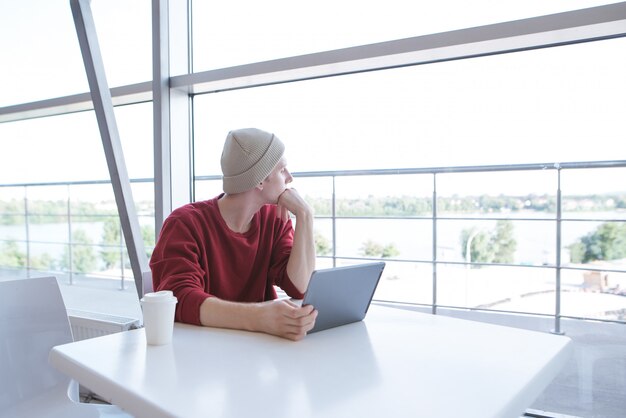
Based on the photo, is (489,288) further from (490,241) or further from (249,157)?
(249,157)

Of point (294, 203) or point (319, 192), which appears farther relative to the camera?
point (319, 192)

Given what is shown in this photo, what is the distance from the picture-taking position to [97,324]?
6.40 feet

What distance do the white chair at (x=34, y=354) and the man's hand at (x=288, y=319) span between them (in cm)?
48

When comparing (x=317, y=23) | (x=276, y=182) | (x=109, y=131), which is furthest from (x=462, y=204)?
(x=109, y=131)

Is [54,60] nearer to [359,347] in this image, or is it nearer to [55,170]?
[55,170]

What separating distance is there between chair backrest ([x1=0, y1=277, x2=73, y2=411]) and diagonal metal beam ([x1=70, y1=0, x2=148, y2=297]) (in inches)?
28.1

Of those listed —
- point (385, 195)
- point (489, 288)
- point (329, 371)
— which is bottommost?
point (489, 288)

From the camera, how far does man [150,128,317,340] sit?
104 cm

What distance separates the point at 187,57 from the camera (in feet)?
6.33

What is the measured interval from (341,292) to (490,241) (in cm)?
123

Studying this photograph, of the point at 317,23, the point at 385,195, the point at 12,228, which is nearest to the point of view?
the point at 317,23

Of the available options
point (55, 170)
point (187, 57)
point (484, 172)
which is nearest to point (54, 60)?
point (55, 170)

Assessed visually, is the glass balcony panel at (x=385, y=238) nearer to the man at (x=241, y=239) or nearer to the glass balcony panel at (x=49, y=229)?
the man at (x=241, y=239)

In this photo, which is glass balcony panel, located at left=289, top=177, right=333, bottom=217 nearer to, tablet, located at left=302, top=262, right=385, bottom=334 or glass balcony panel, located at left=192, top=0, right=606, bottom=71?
glass balcony panel, located at left=192, top=0, right=606, bottom=71
